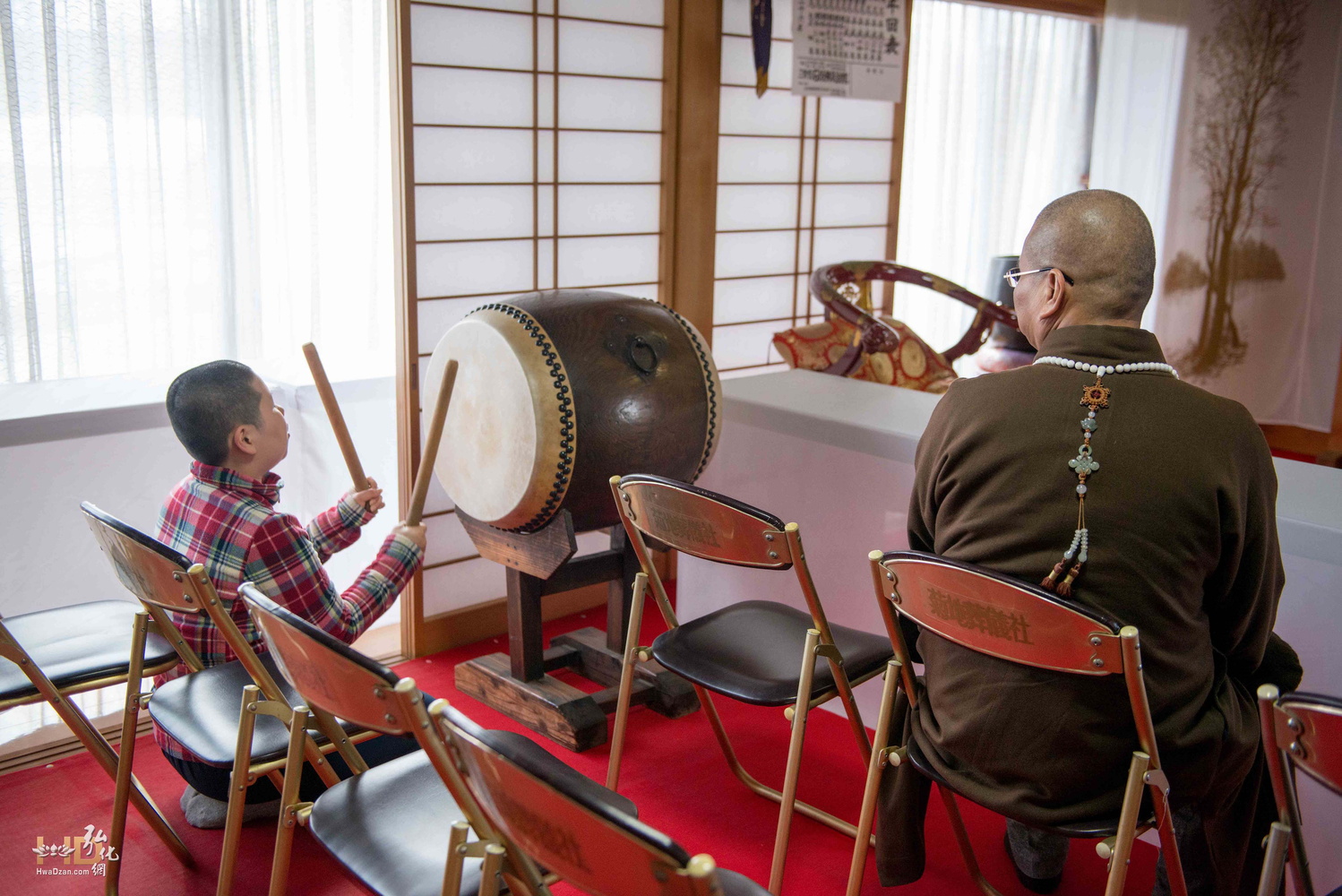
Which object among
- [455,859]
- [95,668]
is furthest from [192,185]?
[455,859]

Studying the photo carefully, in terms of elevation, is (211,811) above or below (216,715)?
below

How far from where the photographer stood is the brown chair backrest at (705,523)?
162 centimetres

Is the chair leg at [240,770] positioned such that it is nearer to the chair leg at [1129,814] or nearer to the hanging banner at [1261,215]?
the chair leg at [1129,814]

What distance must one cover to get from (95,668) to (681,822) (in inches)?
42.9

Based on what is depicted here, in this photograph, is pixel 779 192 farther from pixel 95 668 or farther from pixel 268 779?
pixel 95 668

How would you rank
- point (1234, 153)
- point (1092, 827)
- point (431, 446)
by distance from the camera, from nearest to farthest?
point (1092, 827)
point (431, 446)
point (1234, 153)

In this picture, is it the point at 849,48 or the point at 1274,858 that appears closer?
the point at 1274,858

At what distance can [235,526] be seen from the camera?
6.04ft

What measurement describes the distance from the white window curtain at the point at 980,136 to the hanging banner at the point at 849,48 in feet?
2.37

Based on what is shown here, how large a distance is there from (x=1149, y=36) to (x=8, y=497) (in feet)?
15.8

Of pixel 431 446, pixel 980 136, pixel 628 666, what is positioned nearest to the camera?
pixel 628 666

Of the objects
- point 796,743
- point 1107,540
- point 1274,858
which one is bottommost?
point 796,743

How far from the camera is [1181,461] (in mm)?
1289

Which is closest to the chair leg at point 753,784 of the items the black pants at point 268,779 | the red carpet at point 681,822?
the red carpet at point 681,822
